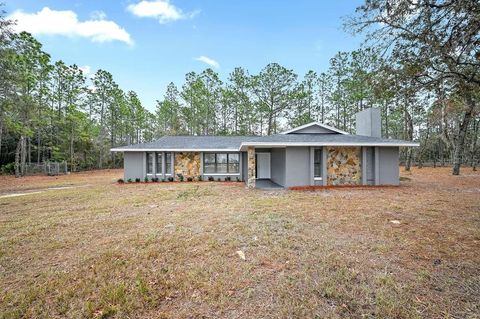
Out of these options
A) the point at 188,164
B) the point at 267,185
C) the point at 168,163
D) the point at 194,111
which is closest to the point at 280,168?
the point at 267,185

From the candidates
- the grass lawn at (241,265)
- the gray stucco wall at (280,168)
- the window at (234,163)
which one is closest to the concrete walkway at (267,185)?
the gray stucco wall at (280,168)

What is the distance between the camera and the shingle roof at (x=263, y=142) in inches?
460

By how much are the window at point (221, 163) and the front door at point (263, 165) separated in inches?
65.6

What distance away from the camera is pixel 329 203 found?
8.11 meters

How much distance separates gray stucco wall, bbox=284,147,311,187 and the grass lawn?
5497 millimetres

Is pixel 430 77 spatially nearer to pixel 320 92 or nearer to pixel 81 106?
pixel 320 92

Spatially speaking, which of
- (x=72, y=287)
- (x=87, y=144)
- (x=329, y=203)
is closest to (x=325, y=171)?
(x=329, y=203)

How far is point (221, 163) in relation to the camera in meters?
16.7

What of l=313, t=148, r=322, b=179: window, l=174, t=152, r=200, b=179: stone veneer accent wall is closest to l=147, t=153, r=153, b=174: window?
l=174, t=152, r=200, b=179: stone veneer accent wall

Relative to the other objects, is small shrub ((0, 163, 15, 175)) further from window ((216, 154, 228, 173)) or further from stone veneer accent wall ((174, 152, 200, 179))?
window ((216, 154, 228, 173))

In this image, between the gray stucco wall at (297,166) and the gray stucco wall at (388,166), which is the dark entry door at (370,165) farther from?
the gray stucco wall at (297,166)

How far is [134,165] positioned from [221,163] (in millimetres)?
5954

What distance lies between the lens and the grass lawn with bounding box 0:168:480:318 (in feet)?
8.54

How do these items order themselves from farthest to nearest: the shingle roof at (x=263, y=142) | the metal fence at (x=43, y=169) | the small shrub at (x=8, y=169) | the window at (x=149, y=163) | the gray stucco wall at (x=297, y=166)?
the metal fence at (x=43, y=169) → the small shrub at (x=8, y=169) → the window at (x=149, y=163) → the gray stucco wall at (x=297, y=166) → the shingle roof at (x=263, y=142)
